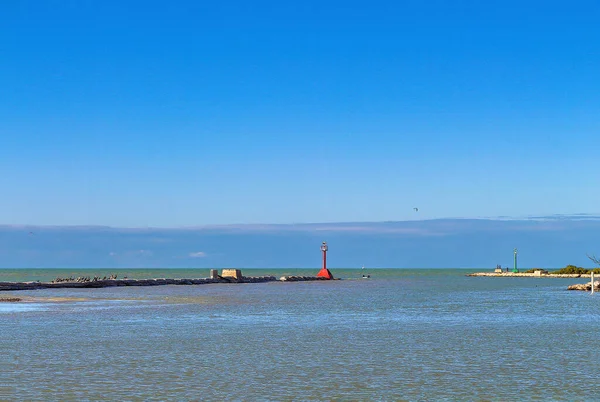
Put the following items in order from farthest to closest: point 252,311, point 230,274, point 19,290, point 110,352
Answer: point 230,274 < point 19,290 < point 252,311 < point 110,352

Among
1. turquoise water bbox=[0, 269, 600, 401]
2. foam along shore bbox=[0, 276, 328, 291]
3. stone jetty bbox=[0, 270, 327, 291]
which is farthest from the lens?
stone jetty bbox=[0, 270, 327, 291]

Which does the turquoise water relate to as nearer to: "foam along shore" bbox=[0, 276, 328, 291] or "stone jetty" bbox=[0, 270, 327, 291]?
→ "foam along shore" bbox=[0, 276, 328, 291]

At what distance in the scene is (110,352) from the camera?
949 inches

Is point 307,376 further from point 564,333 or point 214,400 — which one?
point 564,333

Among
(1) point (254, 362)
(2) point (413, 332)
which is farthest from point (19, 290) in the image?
(1) point (254, 362)

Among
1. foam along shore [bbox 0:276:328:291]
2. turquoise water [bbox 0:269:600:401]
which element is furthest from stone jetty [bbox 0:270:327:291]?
turquoise water [bbox 0:269:600:401]

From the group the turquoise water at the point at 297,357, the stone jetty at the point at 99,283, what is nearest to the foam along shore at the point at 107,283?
the stone jetty at the point at 99,283

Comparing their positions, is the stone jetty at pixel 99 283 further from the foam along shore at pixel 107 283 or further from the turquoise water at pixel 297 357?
the turquoise water at pixel 297 357

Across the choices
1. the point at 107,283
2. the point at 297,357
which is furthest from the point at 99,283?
the point at 297,357

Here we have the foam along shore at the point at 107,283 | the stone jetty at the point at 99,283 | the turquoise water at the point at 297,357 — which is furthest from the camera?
the stone jetty at the point at 99,283

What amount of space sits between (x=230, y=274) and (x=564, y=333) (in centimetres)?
8594

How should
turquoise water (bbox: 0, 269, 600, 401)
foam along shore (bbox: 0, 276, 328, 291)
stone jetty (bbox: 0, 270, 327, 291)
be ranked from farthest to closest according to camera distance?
stone jetty (bbox: 0, 270, 327, 291) → foam along shore (bbox: 0, 276, 328, 291) → turquoise water (bbox: 0, 269, 600, 401)

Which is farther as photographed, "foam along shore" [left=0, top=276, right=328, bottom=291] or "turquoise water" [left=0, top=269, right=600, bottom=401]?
"foam along shore" [left=0, top=276, right=328, bottom=291]

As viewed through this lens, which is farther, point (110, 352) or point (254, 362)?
point (110, 352)
